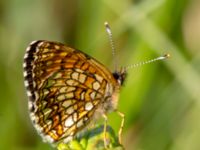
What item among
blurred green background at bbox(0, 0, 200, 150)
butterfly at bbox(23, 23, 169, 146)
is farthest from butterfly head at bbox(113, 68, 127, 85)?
blurred green background at bbox(0, 0, 200, 150)

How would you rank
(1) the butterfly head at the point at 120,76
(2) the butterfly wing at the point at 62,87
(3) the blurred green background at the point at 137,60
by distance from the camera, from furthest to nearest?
(3) the blurred green background at the point at 137,60 < (1) the butterfly head at the point at 120,76 < (2) the butterfly wing at the point at 62,87

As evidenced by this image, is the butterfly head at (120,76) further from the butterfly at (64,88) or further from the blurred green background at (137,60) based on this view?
the blurred green background at (137,60)

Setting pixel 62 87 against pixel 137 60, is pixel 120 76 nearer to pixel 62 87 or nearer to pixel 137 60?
pixel 62 87

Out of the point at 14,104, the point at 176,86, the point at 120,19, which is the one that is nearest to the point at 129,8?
the point at 120,19

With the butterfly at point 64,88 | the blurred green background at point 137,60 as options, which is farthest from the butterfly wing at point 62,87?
the blurred green background at point 137,60

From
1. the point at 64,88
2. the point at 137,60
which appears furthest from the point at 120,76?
the point at 137,60
